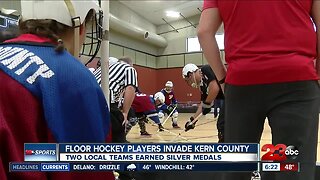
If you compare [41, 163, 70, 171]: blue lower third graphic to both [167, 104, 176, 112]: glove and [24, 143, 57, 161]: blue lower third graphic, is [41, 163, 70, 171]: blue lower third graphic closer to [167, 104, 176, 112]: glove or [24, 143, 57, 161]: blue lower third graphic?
[24, 143, 57, 161]: blue lower third graphic

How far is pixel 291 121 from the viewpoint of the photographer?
790 mm

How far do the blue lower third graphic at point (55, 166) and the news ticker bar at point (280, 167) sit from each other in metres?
0.39

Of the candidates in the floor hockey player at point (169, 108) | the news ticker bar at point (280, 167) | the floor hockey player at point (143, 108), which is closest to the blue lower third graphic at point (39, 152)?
the news ticker bar at point (280, 167)

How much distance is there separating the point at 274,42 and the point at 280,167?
0.29 m

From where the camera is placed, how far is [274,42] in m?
0.81

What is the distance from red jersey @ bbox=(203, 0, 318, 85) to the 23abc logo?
152mm

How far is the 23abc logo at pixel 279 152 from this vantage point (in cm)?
74

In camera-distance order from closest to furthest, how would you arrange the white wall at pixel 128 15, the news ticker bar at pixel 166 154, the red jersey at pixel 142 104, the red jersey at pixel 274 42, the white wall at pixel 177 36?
the news ticker bar at pixel 166 154 < the red jersey at pixel 274 42 < the red jersey at pixel 142 104 < the white wall at pixel 128 15 < the white wall at pixel 177 36

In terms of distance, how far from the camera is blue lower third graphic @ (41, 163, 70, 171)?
62 cm

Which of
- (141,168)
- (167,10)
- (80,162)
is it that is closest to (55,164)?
(80,162)

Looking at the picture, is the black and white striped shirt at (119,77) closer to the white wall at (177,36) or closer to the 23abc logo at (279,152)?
the 23abc logo at (279,152)

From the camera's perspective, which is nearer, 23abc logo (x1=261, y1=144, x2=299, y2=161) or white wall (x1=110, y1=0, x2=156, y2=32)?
23abc logo (x1=261, y1=144, x2=299, y2=161)

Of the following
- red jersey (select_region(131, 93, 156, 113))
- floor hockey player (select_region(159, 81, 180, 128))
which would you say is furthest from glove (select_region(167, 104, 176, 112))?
red jersey (select_region(131, 93, 156, 113))

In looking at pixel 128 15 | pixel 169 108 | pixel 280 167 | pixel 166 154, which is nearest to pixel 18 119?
pixel 166 154
